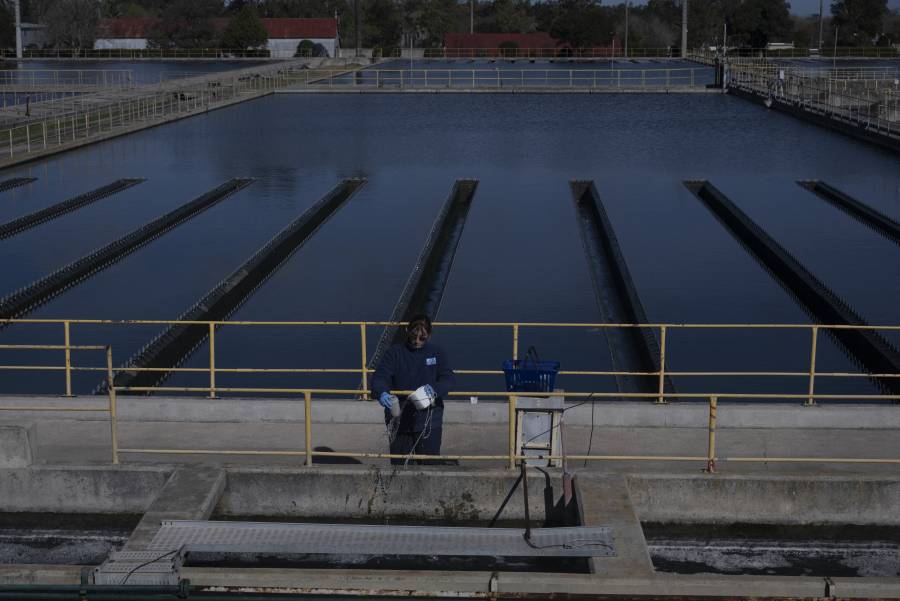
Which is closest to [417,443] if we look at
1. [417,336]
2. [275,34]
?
[417,336]

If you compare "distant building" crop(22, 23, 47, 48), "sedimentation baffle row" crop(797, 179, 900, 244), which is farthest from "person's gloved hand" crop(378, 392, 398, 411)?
"distant building" crop(22, 23, 47, 48)

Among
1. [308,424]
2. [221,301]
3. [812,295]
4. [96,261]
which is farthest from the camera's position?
[96,261]

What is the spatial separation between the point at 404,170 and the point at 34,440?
26.8m

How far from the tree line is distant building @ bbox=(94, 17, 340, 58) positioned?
1.51m

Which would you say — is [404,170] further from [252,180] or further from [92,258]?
[92,258]

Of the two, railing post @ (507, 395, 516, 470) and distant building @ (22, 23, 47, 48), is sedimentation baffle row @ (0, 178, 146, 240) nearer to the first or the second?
railing post @ (507, 395, 516, 470)

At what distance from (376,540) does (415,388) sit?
52.2 inches

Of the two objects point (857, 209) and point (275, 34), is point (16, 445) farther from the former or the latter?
point (275, 34)

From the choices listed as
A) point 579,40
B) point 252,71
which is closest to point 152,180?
point 252,71

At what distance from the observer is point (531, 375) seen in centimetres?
988

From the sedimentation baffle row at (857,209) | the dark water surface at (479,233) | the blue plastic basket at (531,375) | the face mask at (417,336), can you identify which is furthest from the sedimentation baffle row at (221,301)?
the sedimentation baffle row at (857,209)

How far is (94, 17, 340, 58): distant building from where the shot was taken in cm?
10906

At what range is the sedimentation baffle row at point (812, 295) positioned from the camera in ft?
53.9

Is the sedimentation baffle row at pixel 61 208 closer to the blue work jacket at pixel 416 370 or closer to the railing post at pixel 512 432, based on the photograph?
the blue work jacket at pixel 416 370
